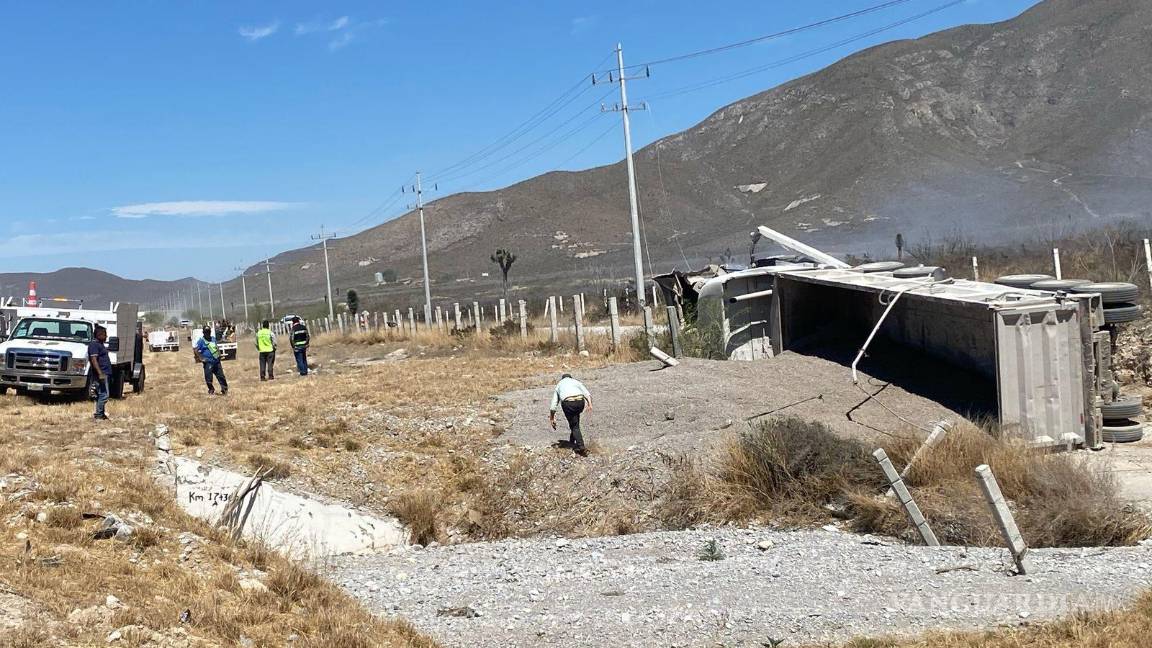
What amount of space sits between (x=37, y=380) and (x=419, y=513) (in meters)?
11.5

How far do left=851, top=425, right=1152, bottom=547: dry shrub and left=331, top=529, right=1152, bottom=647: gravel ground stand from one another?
468 mm

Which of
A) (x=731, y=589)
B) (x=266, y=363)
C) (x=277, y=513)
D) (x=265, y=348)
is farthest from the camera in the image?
(x=266, y=363)

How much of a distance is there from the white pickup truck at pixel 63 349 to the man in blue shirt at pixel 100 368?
1.65ft

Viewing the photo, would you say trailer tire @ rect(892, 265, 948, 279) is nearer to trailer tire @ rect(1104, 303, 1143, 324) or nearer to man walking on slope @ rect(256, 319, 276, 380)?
trailer tire @ rect(1104, 303, 1143, 324)

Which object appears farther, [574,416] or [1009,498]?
[574,416]

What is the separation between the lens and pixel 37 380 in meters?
21.0

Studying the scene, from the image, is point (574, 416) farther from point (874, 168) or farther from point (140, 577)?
point (874, 168)

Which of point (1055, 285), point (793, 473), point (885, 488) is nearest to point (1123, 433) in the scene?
point (1055, 285)

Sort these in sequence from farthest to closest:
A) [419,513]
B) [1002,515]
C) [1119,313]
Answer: [1119,313], [419,513], [1002,515]

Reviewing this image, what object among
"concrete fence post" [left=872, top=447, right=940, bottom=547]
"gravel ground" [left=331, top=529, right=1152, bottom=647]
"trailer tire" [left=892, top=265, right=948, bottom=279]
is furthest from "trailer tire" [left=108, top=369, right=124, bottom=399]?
"concrete fence post" [left=872, top=447, right=940, bottom=547]

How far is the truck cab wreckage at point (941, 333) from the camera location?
1380 centimetres

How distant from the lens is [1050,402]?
1388 centimetres

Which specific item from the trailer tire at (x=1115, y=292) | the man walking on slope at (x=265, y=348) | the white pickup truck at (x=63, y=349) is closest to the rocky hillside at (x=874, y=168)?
the man walking on slope at (x=265, y=348)

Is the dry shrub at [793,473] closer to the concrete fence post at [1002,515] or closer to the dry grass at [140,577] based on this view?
the concrete fence post at [1002,515]
